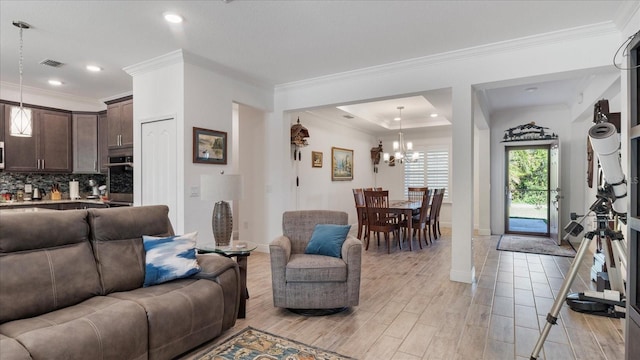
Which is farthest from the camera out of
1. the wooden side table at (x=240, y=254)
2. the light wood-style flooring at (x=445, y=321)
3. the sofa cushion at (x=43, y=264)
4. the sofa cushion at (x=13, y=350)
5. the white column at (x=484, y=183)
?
the white column at (x=484, y=183)

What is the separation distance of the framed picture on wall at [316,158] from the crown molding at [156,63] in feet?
10.6

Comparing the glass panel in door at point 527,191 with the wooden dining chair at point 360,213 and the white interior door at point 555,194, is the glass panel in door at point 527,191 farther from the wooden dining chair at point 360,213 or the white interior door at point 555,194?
the wooden dining chair at point 360,213

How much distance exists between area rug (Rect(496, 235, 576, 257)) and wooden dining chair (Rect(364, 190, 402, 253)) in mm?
1894

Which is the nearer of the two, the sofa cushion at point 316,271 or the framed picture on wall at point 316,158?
the sofa cushion at point 316,271

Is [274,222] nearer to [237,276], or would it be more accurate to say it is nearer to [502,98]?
[237,276]

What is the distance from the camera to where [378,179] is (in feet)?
30.2

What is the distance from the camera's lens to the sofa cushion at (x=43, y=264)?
1.88 meters

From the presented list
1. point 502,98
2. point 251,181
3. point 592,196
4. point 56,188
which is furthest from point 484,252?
point 56,188

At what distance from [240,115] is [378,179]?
4.66 meters

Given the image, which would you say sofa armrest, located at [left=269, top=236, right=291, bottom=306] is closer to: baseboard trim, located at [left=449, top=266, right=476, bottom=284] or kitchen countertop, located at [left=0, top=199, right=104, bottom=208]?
baseboard trim, located at [left=449, top=266, right=476, bottom=284]

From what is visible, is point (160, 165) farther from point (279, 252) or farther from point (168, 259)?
point (279, 252)

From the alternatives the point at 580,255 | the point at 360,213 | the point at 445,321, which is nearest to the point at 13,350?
the point at 445,321

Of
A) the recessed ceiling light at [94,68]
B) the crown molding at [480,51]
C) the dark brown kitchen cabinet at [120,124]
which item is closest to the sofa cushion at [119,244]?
the dark brown kitchen cabinet at [120,124]

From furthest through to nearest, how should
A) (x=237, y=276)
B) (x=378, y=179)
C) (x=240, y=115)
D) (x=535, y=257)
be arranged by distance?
(x=378, y=179) → (x=240, y=115) → (x=535, y=257) → (x=237, y=276)
